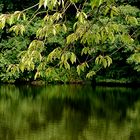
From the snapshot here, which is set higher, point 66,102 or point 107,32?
point 107,32

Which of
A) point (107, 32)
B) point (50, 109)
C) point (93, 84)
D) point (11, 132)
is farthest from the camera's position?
point (93, 84)

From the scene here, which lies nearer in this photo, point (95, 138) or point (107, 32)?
point (107, 32)

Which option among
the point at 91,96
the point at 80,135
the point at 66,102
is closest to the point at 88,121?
the point at 80,135

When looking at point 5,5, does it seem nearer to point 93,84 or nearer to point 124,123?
point 93,84

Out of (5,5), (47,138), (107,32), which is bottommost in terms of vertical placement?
(47,138)

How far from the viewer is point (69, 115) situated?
49.6 feet

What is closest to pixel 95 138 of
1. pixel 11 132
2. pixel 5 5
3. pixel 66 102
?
pixel 11 132

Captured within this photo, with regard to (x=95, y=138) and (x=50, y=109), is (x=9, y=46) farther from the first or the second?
(x=95, y=138)

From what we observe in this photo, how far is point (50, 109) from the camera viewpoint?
16359 mm

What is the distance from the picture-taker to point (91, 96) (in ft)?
66.8

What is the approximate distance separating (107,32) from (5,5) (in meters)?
27.7

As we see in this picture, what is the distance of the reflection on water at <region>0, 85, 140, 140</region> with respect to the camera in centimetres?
1177

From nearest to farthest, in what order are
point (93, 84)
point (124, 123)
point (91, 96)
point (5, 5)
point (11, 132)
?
point (11, 132), point (124, 123), point (91, 96), point (93, 84), point (5, 5)

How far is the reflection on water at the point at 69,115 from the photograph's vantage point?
11.8 meters
